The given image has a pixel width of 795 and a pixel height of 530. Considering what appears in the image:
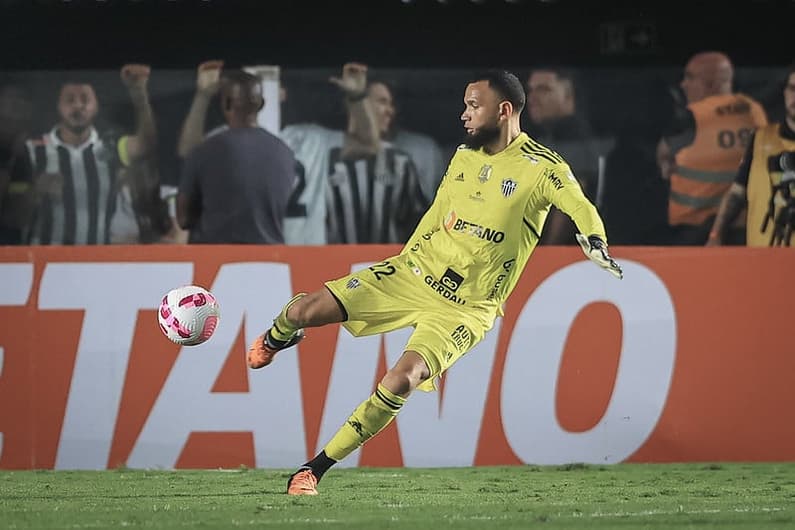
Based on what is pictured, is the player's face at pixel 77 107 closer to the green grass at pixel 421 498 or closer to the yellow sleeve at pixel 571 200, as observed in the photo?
the green grass at pixel 421 498

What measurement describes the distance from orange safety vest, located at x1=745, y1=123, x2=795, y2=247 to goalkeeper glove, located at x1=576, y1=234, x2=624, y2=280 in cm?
454

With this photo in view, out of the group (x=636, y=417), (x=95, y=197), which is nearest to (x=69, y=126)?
(x=95, y=197)

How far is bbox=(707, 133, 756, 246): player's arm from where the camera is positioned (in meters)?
12.3

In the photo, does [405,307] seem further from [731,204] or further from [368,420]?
[731,204]

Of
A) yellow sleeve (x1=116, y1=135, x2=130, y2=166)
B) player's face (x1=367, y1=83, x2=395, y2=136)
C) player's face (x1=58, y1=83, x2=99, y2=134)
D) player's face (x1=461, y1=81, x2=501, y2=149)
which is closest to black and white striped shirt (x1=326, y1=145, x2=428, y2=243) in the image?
player's face (x1=367, y1=83, x2=395, y2=136)

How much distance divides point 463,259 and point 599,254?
104 centimetres

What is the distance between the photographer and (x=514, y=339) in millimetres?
11203

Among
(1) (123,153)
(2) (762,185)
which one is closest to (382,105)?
(1) (123,153)

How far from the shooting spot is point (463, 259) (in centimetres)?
873

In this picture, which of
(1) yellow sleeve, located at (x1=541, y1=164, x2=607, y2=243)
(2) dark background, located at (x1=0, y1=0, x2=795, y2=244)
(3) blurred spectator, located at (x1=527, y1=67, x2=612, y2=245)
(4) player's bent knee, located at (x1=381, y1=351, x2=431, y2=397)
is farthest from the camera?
(2) dark background, located at (x1=0, y1=0, x2=795, y2=244)

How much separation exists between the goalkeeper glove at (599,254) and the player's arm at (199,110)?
→ 16.6ft

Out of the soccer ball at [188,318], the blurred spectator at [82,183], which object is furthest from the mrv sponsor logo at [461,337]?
the blurred spectator at [82,183]

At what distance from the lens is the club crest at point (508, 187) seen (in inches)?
342

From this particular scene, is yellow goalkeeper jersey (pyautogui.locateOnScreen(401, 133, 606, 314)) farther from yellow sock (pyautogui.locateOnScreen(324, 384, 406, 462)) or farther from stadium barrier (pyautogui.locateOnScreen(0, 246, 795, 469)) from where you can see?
stadium barrier (pyautogui.locateOnScreen(0, 246, 795, 469))
